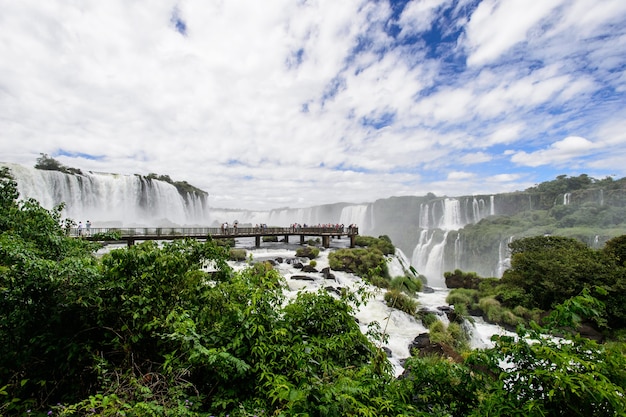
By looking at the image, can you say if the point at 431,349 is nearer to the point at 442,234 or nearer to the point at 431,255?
the point at 431,255

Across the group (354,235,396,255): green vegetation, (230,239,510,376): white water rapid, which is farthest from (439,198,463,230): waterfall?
(230,239,510,376): white water rapid

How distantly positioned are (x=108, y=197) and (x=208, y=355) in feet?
139

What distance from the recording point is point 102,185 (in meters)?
35.3

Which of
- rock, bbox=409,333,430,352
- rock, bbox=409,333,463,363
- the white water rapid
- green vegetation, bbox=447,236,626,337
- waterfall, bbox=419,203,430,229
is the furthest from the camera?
waterfall, bbox=419,203,430,229

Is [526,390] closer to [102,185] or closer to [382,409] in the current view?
[382,409]

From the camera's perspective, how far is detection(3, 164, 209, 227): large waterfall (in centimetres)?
2764

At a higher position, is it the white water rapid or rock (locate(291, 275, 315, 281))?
rock (locate(291, 275, 315, 281))

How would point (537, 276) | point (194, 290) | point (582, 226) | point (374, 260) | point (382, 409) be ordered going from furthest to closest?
1. point (582, 226)
2. point (374, 260)
3. point (537, 276)
4. point (194, 290)
5. point (382, 409)

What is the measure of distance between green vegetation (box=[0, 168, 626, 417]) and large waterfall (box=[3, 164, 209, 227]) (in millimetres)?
32212

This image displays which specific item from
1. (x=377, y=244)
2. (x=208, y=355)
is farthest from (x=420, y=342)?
(x=377, y=244)

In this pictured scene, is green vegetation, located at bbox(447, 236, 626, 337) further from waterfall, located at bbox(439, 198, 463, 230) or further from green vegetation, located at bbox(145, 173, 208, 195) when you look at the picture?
green vegetation, located at bbox(145, 173, 208, 195)

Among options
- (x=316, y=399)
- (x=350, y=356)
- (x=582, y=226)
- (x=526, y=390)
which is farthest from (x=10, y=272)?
(x=582, y=226)

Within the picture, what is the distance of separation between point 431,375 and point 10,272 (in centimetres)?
465

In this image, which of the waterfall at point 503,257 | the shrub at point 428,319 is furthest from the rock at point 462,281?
the waterfall at point 503,257
